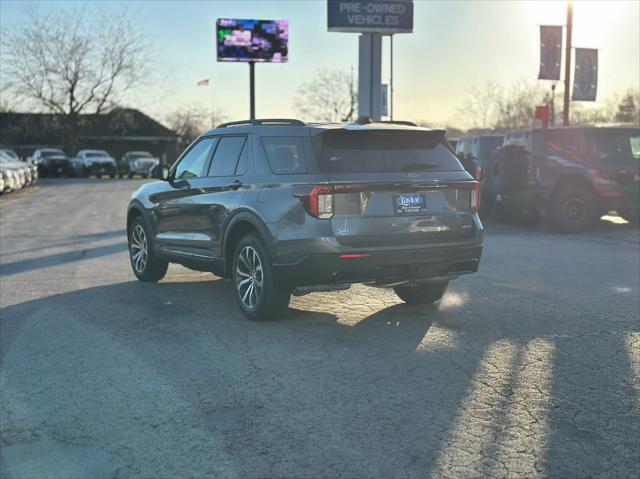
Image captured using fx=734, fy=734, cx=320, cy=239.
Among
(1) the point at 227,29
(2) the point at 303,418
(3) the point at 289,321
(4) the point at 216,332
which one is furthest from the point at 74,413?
(1) the point at 227,29

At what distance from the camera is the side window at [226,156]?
6949 millimetres

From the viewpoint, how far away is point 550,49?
2489cm

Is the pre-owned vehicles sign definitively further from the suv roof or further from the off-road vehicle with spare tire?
the suv roof

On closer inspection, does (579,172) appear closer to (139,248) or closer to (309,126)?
(139,248)

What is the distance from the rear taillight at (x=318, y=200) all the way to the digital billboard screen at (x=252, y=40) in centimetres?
2740

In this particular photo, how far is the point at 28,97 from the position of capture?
54844mm

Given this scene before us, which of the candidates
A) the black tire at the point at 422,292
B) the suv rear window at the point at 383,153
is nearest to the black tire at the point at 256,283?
the suv rear window at the point at 383,153

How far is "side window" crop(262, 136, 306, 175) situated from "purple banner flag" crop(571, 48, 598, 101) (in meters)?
21.7

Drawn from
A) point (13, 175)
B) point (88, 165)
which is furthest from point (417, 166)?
point (88, 165)

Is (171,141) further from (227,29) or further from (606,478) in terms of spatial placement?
(606,478)

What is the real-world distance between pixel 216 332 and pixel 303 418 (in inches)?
86.9

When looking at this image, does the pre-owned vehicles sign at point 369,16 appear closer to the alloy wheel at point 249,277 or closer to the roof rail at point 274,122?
the roof rail at point 274,122

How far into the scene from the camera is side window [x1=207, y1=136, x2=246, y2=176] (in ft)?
22.8

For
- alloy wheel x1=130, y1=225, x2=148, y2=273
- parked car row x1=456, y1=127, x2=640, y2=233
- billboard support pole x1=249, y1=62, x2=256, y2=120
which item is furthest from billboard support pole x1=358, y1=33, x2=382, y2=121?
alloy wheel x1=130, y1=225, x2=148, y2=273
